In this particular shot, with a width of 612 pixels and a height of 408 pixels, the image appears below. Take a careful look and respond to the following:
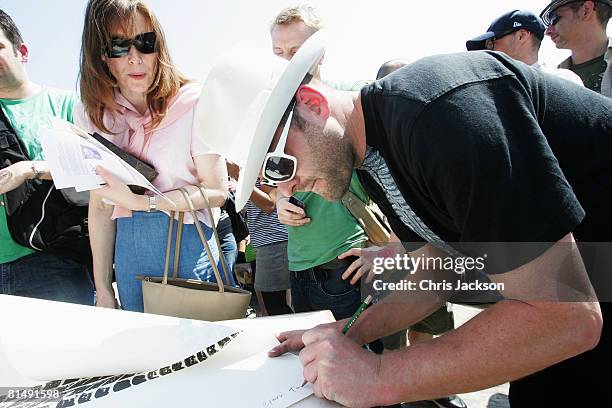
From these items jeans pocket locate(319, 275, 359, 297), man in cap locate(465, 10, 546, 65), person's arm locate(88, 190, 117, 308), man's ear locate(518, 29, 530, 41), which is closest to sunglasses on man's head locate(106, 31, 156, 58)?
person's arm locate(88, 190, 117, 308)

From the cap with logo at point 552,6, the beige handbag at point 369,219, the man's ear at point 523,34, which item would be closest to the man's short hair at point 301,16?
the beige handbag at point 369,219

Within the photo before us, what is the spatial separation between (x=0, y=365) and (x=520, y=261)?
47.9 inches

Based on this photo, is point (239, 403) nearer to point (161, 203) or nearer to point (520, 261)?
point (520, 261)

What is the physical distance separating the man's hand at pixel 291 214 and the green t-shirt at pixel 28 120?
3.78ft

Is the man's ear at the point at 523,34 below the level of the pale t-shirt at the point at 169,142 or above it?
above

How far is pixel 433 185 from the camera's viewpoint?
2.81ft

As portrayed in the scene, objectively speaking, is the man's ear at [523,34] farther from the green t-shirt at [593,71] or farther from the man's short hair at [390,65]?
the man's short hair at [390,65]

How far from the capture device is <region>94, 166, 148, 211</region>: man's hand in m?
1.57

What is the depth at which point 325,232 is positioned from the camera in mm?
2094

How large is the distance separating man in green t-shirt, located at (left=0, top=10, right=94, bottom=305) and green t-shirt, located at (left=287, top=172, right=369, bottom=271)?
1.10 meters

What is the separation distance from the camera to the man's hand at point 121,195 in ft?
5.15

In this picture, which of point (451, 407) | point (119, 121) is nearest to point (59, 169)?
point (119, 121)

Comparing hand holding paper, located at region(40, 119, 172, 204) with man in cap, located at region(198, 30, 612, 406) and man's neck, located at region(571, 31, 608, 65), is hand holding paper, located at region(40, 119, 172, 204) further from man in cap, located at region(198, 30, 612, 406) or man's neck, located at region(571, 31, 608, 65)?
man's neck, located at region(571, 31, 608, 65)

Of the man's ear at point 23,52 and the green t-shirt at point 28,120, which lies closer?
the green t-shirt at point 28,120
